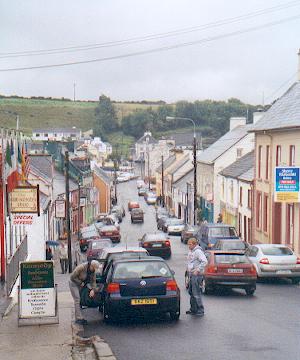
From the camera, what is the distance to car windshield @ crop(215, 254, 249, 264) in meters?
21.1

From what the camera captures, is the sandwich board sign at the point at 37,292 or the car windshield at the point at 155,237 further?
the car windshield at the point at 155,237

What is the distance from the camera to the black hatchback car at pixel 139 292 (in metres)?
14.5

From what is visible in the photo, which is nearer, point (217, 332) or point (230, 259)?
point (217, 332)

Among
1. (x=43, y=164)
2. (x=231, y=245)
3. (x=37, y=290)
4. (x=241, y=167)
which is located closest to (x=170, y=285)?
(x=37, y=290)

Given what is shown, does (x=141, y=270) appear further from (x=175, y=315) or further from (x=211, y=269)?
(x=211, y=269)

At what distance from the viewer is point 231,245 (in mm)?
28734

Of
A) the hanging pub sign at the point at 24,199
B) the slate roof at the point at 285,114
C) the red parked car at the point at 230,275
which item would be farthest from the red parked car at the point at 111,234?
the hanging pub sign at the point at 24,199

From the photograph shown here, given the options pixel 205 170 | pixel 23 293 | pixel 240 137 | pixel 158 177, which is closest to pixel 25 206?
pixel 23 293

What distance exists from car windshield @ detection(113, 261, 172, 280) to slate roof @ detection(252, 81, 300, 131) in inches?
793

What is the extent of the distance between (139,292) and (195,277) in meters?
1.87

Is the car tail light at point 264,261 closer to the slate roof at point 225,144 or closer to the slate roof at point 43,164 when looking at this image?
the slate roof at point 43,164

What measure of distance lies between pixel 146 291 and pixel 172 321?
1.05 m

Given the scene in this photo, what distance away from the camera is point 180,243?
51875 millimetres

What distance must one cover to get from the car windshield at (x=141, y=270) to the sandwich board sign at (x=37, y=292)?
1.40 m
